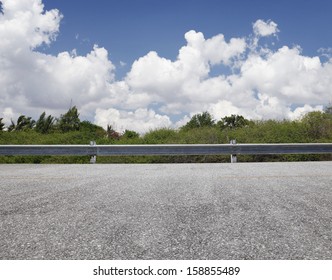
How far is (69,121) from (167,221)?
48.8 metres

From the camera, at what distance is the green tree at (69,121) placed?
4931cm

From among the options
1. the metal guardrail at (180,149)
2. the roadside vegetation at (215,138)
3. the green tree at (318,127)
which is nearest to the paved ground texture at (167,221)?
the metal guardrail at (180,149)

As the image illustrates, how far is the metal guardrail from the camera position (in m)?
12.5

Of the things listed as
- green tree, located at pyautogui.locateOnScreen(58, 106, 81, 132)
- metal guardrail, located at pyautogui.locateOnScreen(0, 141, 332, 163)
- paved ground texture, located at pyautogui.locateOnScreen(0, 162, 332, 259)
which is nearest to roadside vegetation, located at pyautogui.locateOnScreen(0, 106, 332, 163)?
metal guardrail, located at pyautogui.locateOnScreen(0, 141, 332, 163)

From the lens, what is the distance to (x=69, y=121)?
5012 centimetres

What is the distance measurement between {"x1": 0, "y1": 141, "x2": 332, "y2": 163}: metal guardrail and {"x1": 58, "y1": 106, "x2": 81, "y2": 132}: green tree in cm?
3746

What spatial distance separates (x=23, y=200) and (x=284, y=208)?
3714 mm

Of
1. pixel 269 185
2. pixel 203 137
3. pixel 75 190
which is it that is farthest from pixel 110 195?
pixel 203 137

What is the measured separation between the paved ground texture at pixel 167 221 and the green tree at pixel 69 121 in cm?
4474

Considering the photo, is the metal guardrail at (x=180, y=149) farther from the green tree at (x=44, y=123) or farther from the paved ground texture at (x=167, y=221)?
the green tree at (x=44, y=123)

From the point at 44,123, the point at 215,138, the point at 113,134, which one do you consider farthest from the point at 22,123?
the point at 215,138

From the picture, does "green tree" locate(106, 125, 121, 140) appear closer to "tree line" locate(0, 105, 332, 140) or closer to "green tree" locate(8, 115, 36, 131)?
"tree line" locate(0, 105, 332, 140)

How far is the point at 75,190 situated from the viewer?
570cm

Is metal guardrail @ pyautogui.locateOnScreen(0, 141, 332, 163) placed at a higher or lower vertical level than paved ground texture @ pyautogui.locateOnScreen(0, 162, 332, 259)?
higher
